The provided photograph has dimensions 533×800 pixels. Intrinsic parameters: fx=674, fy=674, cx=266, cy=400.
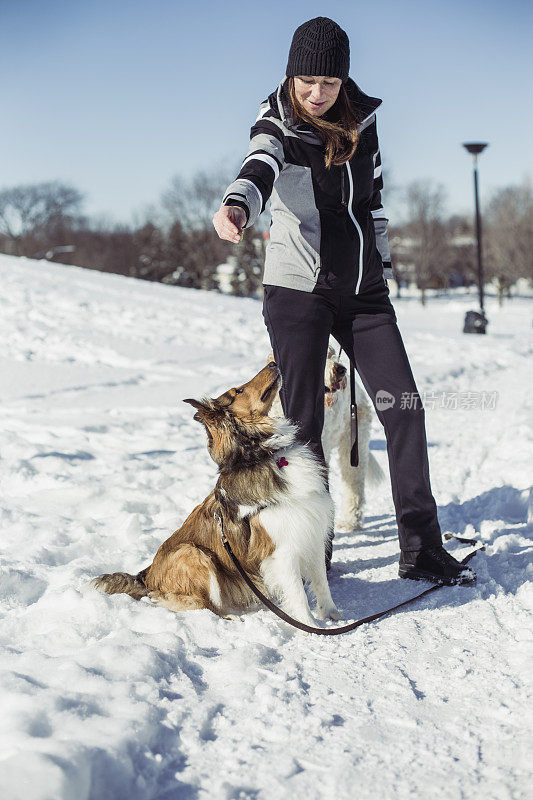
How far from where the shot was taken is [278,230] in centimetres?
346

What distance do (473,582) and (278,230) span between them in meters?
2.09

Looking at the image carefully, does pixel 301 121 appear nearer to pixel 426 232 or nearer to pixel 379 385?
pixel 379 385

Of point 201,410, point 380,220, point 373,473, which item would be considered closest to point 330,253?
point 380,220

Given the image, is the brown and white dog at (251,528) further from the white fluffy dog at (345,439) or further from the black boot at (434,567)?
the white fluffy dog at (345,439)

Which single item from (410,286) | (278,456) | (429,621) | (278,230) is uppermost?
(410,286)

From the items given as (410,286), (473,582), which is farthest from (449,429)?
(410,286)

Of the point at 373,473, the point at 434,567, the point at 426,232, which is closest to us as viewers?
the point at 434,567

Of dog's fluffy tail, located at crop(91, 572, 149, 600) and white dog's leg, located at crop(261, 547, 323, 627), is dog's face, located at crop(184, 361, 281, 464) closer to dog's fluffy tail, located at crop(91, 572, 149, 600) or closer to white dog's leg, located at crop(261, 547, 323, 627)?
white dog's leg, located at crop(261, 547, 323, 627)

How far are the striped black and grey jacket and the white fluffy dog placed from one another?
1.16m

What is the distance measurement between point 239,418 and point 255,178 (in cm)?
112

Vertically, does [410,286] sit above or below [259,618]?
above

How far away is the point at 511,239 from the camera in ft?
171

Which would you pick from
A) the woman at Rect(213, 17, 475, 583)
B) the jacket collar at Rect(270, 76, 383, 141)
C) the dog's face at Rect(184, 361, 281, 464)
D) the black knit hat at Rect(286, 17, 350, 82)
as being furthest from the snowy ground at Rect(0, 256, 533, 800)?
the black knit hat at Rect(286, 17, 350, 82)

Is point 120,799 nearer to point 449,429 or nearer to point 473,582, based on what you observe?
point 473,582
